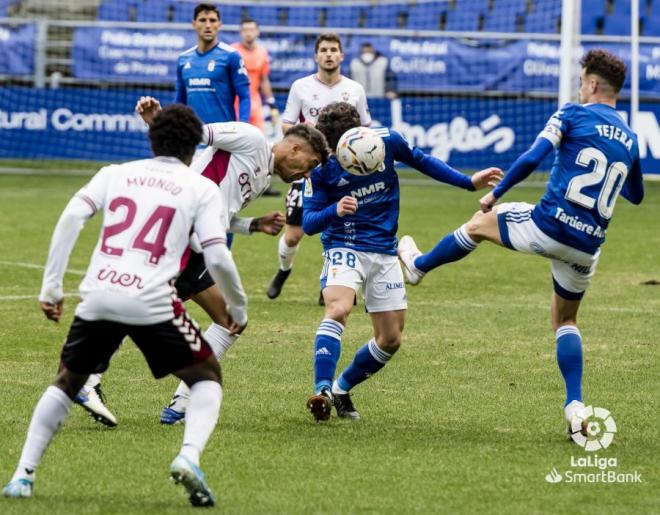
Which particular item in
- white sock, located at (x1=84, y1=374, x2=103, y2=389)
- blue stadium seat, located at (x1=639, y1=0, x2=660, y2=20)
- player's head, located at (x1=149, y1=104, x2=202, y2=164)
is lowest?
white sock, located at (x1=84, y1=374, x2=103, y2=389)

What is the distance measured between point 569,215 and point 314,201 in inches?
Answer: 58.9

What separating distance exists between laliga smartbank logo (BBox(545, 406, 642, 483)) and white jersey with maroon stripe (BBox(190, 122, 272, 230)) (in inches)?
85.6

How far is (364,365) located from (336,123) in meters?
1.41

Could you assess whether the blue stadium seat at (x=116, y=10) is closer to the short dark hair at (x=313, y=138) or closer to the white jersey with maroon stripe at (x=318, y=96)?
Answer: the white jersey with maroon stripe at (x=318, y=96)

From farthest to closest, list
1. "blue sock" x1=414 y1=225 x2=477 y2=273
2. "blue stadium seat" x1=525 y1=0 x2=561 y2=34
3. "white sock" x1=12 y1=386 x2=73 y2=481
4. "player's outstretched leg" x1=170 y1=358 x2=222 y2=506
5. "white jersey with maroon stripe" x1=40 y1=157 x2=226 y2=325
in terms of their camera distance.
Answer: "blue stadium seat" x1=525 y1=0 x2=561 y2=34
"blue sock" x1=414 y1=225 x2=477 y2=273
"white sock" x1=12 y1=386 x2=73 y2=481
"white jersey with maroon stripe" x1=40 y1=157 x2=226 y2=325
"player's outstretched leg" x1=170 y1=358 x2=222 y2=506

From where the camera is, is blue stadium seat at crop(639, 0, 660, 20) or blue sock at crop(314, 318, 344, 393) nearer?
blue sock at crop(314, 318, 344, 393)

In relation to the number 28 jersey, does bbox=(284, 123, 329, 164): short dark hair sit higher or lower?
higher

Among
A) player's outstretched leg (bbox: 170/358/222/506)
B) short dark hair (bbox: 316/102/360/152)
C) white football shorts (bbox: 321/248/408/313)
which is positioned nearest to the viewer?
player's outstretched leg (bbox: 170/358/222/506)

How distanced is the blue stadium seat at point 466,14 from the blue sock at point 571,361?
21.8m

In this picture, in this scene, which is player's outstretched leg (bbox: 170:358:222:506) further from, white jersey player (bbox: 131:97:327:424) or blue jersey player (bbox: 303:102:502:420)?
blue jersey player (bbox: 303:102:502:420)

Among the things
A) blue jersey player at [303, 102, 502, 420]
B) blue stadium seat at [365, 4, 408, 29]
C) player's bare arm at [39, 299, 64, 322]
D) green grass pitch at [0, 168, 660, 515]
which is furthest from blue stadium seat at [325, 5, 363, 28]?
player's bare arm at [39, 299, 64, 322]

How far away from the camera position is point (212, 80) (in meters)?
12.9

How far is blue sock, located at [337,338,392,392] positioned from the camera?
773cm

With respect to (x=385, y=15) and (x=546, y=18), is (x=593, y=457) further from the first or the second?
(x=385, y=15)
